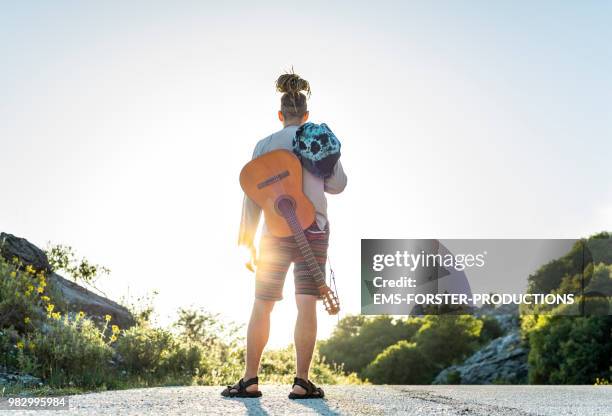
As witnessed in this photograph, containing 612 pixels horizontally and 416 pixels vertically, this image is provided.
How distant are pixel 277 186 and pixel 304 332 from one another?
996mm

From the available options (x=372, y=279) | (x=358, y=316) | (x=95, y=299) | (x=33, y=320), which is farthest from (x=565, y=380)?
(x=358, y=316)

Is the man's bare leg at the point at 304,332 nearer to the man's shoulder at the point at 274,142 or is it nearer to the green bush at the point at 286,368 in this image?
the man's shoulder at the point at 274,142

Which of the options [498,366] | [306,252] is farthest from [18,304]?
[498,366]

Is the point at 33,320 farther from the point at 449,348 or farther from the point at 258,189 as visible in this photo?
the point at 449,348

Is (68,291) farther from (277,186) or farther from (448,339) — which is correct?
(448,339)

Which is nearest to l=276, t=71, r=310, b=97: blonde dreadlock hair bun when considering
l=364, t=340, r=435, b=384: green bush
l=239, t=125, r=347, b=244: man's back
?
l=239, t=125, r=347, b=244: man's back

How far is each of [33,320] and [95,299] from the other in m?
2.58

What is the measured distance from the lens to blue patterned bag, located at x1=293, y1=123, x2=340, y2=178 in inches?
191

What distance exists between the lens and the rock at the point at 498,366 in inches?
1043

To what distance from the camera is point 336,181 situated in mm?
5012

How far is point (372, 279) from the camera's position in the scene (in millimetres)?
24016

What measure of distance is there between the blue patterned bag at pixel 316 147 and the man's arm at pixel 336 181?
5 centimetres

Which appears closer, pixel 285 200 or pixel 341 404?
pixel 341 404

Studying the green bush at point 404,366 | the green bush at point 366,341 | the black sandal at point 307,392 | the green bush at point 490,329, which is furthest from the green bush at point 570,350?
the green bush at point 366,341
